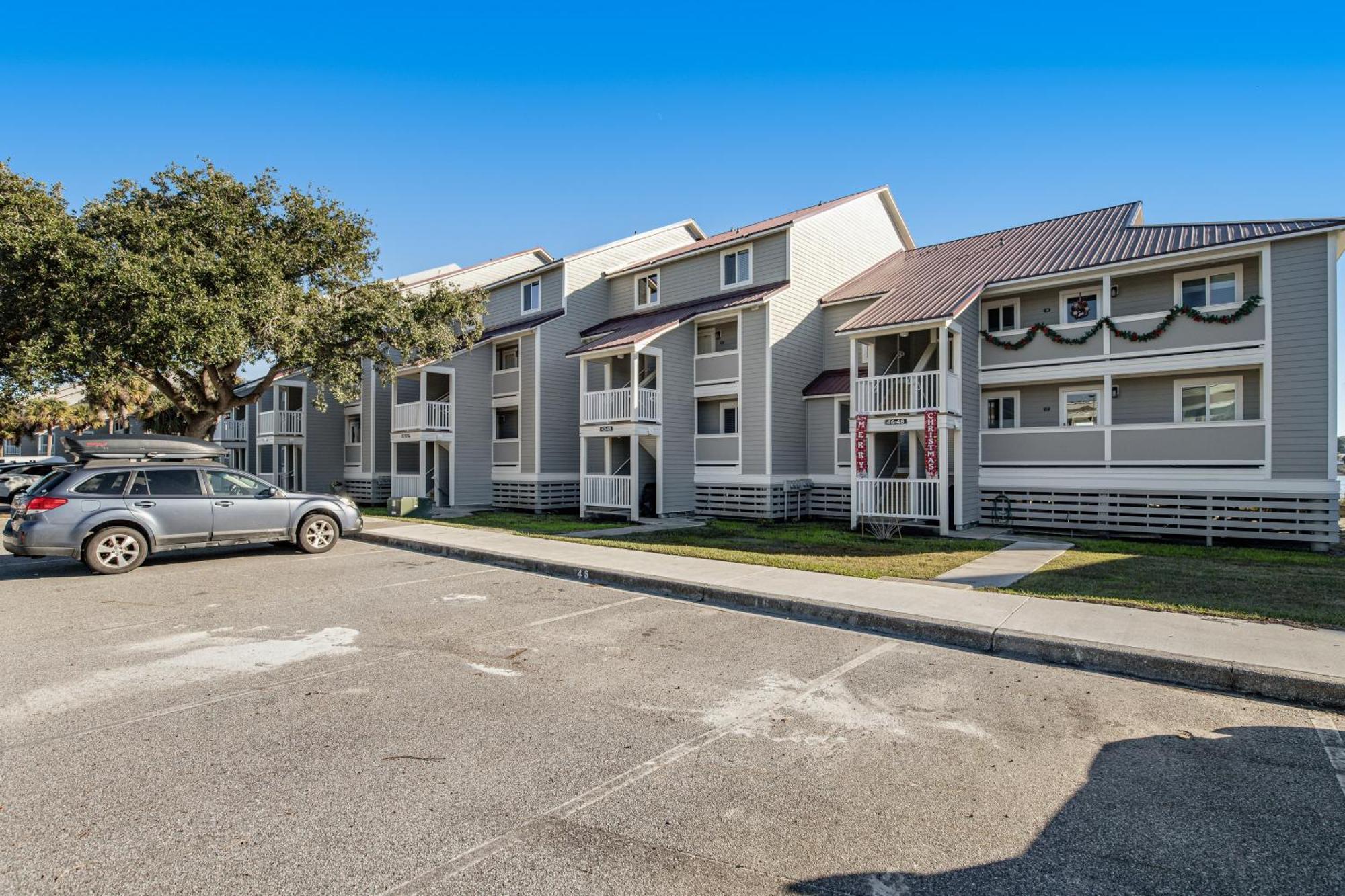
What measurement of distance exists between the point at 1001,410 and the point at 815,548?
26.5 feet

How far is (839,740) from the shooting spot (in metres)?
4.53

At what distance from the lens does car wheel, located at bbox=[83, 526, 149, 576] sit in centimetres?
1043

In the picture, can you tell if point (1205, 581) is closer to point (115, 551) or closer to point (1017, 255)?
point (1017, 255)

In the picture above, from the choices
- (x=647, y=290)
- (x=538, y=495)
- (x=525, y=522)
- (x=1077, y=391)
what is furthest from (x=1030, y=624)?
(x=647, y=290)

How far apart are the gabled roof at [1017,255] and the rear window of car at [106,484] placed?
1507 cm

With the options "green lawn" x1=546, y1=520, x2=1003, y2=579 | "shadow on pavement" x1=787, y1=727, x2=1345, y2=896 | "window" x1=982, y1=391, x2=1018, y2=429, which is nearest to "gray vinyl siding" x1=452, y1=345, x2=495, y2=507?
"green lawn" x1=546, y1=520, x2=1003, y2=579

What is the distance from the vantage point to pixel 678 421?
837 inches

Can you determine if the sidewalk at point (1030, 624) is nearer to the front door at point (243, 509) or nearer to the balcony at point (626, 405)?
the front door at point (243, 509)

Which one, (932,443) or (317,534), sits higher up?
(932,443)

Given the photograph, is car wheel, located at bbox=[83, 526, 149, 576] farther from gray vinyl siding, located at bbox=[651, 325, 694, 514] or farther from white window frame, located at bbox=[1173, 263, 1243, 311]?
white window frame, located at bbox=[1173, 263, 1243, 311]

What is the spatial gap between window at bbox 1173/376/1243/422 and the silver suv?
1841 centimetres

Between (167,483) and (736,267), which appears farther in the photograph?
(736,267)

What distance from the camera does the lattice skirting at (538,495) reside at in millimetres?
23641

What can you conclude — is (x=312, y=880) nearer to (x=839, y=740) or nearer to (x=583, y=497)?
(x=839, y=740)
